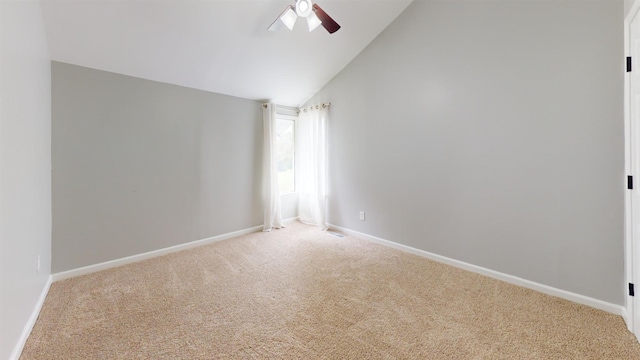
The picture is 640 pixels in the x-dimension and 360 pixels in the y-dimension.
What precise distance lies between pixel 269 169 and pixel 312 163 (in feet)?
2.53

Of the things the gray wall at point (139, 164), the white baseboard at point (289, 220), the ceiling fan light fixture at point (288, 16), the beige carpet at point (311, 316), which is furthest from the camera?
the white baseboard at point (289, 220)

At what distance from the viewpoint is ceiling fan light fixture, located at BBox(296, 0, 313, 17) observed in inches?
86.6

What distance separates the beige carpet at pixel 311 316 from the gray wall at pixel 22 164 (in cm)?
35

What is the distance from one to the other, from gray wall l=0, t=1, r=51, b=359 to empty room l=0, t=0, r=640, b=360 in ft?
0.08

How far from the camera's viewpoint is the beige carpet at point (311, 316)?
1.61 metres

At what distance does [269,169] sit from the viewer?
4180mm

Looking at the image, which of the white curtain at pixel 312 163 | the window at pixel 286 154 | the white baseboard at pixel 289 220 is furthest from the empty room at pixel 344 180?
the window at pixel 286 154

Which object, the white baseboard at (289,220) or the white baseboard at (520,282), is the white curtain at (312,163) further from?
the white baseboard at (520,282)

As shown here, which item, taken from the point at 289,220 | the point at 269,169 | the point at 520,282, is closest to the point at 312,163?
the point at 269,169

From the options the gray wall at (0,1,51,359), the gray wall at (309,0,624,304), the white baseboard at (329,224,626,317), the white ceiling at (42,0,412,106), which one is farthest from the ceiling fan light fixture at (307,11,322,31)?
the white baseboard at (329,224,626,317)

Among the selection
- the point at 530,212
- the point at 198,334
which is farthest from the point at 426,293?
the point at 198,334

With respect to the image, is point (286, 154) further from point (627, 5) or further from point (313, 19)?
point (627, 5)

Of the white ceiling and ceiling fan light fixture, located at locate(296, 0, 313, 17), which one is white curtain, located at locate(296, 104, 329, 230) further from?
ceiling fan light fixture, located at locate(296, 0, 313, 17)

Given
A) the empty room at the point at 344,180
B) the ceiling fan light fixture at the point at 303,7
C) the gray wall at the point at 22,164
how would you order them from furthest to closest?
1. the ceiling fan light fixture at the point at 303,7
2. the empty room at the point at 344,180
3. the gray wall at the point at 22,164
